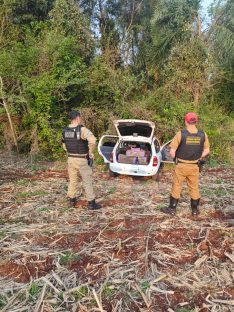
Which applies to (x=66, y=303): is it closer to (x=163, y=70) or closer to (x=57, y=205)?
(x=57, y=205)

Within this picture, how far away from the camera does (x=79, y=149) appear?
6383 mm

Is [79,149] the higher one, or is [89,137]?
[89,137]

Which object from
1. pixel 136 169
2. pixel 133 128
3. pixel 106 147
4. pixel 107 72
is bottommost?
pixel 136 169

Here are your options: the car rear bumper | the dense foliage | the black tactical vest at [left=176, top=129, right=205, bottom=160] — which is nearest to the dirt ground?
the black tactical vest at [left=176, top=129, right=205, bottom=160]

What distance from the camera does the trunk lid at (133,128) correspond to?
33.0 ft

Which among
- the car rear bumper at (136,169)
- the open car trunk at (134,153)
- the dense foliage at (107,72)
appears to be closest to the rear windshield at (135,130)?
the open car trunk at (134,153)

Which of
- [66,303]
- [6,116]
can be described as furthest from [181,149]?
[6,116]

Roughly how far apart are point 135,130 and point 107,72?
14.0 ft

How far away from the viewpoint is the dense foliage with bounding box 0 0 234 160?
1287cm

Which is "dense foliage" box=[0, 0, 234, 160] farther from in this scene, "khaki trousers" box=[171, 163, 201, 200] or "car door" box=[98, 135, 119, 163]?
"khaki trousers" box=[171, 163, 201, 200]

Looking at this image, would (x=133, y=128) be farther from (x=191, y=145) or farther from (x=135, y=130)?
(x=191, y=145)

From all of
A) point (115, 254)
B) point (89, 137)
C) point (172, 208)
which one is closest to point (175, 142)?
point (172, 208)

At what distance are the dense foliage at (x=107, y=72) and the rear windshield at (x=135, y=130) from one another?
2.45m

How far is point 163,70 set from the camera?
1564 cm
